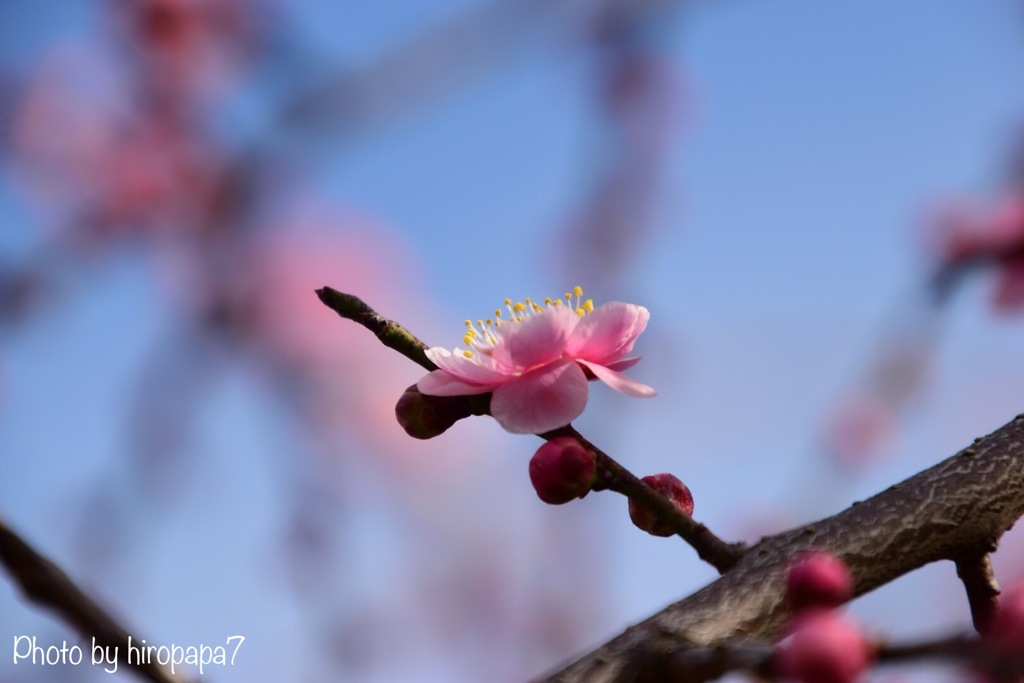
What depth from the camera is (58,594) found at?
1.77ft

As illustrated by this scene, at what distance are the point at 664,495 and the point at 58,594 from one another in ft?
2.15

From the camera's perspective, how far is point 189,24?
4.54 m

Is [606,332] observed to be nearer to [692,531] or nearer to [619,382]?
[619,382]

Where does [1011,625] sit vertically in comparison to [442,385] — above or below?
below

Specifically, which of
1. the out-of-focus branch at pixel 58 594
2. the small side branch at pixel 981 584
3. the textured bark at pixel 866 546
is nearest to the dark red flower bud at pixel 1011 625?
the textured bark at pixel 866 546

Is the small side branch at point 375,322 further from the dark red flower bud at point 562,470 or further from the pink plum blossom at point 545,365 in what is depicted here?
the dark red flower bud at point 562,470

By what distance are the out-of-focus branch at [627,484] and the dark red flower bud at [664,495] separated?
0.04 meters

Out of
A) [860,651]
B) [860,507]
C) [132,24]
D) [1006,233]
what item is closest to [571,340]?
[860,507]

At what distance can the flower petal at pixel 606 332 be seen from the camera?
1154 mm

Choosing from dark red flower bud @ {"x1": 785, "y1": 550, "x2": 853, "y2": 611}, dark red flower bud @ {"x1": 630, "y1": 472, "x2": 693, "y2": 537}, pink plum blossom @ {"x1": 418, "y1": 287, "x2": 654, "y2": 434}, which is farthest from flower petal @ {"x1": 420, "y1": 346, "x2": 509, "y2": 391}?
dark red flower bud @ {"x1": 785, "y1": 550, "x2": 853, "y2": 611}

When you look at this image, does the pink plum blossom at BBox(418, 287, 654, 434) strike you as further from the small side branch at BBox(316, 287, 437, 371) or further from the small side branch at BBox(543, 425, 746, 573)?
the small side branch at BBox(543, 425, 746, 573)

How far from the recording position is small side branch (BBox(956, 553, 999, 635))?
1.03 metres

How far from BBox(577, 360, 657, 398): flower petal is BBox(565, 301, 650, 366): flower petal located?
18 mm

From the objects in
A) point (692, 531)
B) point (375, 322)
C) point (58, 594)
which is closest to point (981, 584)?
point (692, 531)
